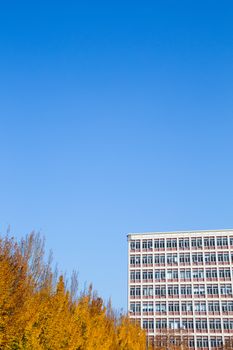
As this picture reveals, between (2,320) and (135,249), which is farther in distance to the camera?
(135,249)

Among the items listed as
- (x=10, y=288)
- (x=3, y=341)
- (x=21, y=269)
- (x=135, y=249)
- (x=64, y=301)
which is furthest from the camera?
(x=135, y=249)

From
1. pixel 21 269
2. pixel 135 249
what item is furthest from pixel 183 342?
pixel 21 269

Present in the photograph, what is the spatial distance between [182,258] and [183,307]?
6.99 m

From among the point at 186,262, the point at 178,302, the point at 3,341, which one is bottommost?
the point at 3,341

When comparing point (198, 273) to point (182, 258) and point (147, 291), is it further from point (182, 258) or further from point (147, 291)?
point (147, 291)

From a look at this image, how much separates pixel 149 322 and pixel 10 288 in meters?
45.8

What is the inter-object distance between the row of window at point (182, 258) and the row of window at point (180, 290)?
346 centimetres

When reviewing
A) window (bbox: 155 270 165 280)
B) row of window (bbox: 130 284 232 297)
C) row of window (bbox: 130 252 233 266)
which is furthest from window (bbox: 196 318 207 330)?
row of window (bbox: 130 252 233 266)

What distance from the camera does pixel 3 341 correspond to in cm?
1577

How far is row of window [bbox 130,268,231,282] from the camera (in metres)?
58.8

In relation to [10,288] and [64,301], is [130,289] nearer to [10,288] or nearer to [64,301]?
[64,301]

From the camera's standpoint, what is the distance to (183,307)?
193ft

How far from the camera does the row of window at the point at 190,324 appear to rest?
56000 mm

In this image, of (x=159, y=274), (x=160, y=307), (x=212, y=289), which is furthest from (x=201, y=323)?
(x=159, y=274)
